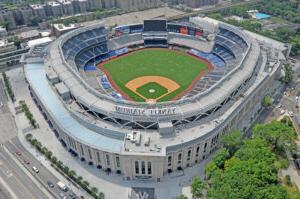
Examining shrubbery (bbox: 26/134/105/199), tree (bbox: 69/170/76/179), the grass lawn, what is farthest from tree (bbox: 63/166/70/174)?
the grass lawn

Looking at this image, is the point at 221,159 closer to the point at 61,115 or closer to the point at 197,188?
the point at 197,188

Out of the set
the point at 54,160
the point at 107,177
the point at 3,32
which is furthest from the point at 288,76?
the point at 3,32

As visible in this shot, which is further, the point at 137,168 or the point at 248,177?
the point at 137,168

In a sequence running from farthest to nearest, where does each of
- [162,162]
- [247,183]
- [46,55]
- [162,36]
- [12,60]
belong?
[162,36], [12,60], [46,55], [162,162], [247,183]

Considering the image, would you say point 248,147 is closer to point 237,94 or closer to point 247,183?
point 247,183

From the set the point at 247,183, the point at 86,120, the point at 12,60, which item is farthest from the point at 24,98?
the point at 247,183

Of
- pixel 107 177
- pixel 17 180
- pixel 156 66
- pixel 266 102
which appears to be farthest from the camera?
pixel 156 66
